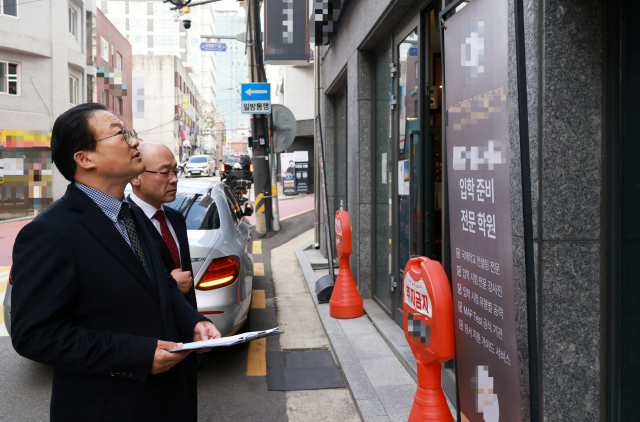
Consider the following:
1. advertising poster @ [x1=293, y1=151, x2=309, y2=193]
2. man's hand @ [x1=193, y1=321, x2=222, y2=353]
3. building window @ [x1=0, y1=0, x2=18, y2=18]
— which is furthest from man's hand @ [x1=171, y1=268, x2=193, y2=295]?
building window @ [x1=0, y1=0, x2=18, y2=18]

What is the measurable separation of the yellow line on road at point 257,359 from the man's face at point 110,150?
10.8ft

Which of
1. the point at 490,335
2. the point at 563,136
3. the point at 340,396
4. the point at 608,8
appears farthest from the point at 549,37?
the point at 340,396

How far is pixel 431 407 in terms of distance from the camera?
2.64 meters

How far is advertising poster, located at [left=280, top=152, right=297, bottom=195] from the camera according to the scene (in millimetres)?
24500

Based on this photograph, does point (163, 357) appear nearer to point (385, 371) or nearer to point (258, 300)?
point (385, 371)

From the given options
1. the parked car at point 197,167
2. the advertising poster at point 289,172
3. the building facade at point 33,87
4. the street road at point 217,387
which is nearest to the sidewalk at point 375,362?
the street road at point 217,387

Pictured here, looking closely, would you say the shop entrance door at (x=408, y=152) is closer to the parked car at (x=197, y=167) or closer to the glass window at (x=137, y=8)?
the parked car at (x=197, y=167)

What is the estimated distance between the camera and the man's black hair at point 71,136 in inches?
69.4

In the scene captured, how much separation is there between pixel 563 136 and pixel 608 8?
0.59m

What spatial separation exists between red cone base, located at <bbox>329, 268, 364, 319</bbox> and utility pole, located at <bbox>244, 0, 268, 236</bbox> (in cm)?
725

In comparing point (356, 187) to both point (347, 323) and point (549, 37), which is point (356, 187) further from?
point (549, 37)

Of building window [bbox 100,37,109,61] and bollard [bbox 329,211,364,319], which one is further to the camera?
building window [bbox 100,37,109,61]

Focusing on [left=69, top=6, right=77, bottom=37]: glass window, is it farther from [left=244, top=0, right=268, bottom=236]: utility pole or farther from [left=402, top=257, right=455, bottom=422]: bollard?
[left=402, top=257, right=455, bottom=422]: bollard

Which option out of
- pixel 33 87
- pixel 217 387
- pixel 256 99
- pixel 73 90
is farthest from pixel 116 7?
pixel 217 387
